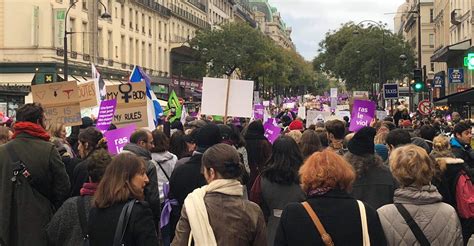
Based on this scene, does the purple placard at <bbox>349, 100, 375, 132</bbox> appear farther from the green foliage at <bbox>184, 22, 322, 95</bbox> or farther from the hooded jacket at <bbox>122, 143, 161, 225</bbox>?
the green foliage at <bbox>184, 22, 322, 95</bbox>

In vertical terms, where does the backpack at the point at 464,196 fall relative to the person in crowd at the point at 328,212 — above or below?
below

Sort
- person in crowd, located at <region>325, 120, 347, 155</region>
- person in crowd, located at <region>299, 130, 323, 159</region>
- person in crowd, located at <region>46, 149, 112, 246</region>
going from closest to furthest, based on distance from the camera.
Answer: person in crowd, located at <region>46, 149, 112, 246</region>
person in crowd, located at <region>299, 130, 323, 159</region>
person in crowd, located at <region>325, 120, 347, 155</region>

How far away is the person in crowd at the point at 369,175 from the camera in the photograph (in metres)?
5.88

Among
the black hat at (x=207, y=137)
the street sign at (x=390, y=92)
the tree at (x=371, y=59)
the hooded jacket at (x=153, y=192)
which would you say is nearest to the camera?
the black hat at (x=207, y=137)

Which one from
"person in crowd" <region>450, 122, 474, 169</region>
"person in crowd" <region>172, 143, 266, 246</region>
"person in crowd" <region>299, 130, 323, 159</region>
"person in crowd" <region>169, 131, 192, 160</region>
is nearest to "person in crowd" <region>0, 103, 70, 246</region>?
"person in crowd" <region>172, 143, 266, 246</region>

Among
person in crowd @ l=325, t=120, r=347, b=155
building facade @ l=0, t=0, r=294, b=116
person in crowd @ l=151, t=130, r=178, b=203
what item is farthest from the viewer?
building facade @ l=0, t=0, r=294, b=116

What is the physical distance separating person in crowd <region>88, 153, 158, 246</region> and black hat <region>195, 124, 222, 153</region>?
1759 millimetres

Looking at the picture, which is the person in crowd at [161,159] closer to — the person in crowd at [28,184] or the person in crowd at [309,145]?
the person in crowd at [309,145]

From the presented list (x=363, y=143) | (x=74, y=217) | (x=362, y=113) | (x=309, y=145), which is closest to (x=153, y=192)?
(x=74, y=217)

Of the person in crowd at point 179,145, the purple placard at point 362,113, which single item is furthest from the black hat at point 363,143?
the purple placard at point 362,113

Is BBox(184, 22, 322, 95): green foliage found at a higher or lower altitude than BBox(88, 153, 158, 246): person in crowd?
higher

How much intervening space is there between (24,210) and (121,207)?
1994 millimetres

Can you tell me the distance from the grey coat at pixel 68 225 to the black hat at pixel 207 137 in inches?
63.9

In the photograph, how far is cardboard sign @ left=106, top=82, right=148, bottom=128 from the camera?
11.1 meters
